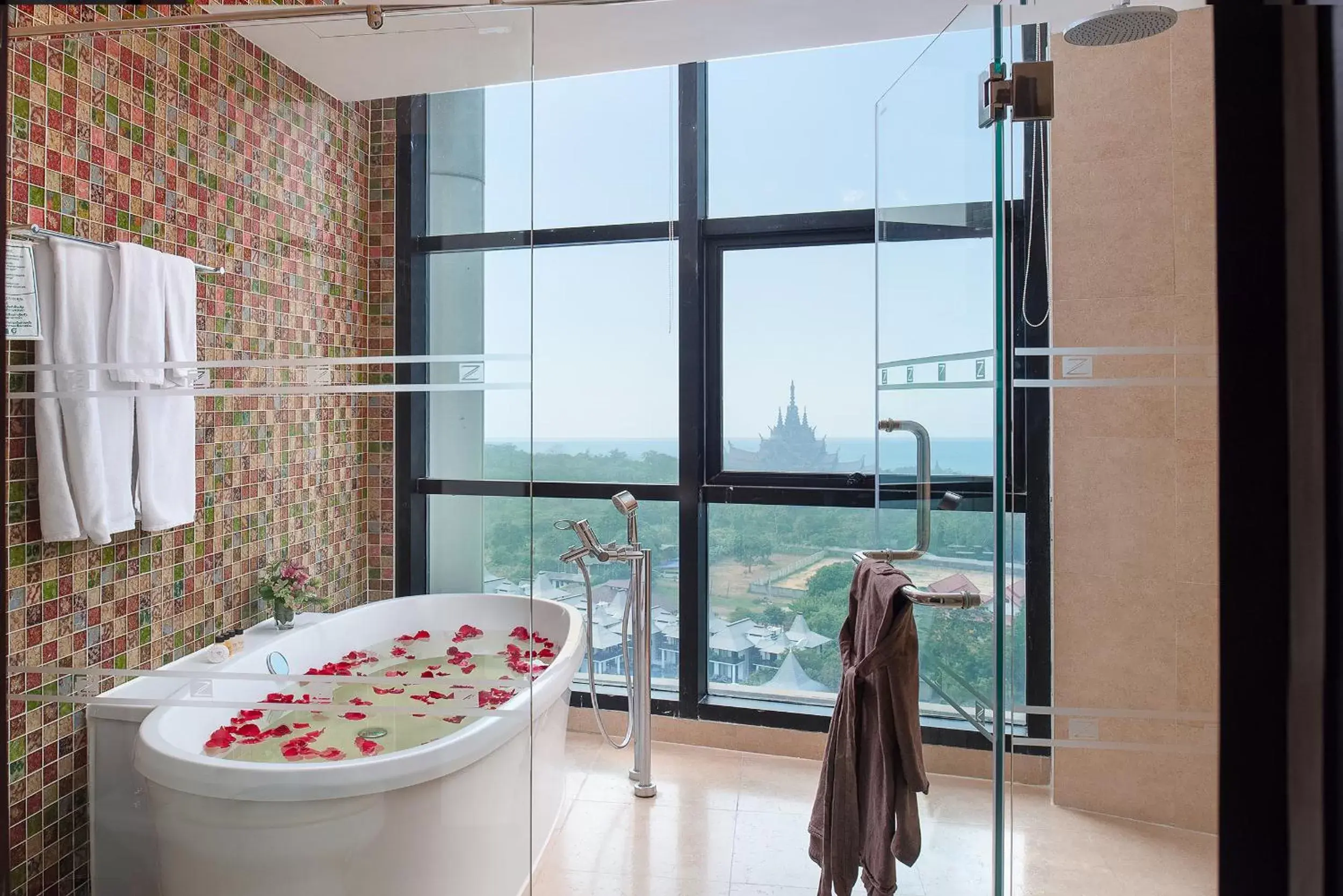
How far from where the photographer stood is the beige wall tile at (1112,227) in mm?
1208

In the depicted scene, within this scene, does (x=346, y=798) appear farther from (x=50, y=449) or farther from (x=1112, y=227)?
(x=1112, y=227)

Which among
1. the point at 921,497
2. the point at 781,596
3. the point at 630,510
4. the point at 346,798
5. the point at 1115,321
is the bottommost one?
the point at 346,798

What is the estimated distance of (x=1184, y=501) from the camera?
1189 millimetres

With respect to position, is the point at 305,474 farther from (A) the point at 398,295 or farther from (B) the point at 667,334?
(B) the point at 667,334

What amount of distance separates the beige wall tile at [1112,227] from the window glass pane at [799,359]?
1402 mm

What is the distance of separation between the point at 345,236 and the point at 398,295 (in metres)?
0.16

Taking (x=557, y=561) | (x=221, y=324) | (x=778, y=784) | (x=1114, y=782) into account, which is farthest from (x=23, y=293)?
(x=778, y=784)

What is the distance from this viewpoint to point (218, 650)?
150 cm

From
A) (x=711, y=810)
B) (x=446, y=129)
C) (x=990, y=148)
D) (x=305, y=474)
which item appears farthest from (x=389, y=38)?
(x=711, y=810)

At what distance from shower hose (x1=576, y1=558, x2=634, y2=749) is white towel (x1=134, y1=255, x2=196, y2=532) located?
3.70 feet

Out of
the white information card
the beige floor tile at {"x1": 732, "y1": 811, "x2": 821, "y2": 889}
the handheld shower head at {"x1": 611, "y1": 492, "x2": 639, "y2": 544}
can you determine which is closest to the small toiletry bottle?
the white information card

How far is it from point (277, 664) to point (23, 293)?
90cm

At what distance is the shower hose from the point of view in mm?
2297

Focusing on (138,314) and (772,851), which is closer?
(138,314)
